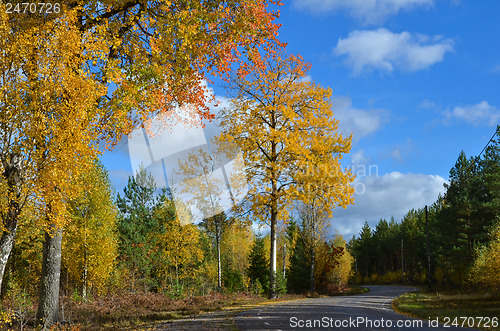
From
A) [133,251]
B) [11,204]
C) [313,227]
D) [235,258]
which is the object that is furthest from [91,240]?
[235,258]

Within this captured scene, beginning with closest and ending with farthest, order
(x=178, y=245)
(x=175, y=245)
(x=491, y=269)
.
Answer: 1. (x=491, y=269)
2. (x=175, y=245)
3. (x=178, y=245)

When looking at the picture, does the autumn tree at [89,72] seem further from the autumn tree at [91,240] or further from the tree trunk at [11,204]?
the autumn tree at [91,240]

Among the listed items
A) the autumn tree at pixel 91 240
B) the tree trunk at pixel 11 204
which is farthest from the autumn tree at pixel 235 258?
the tree trunk at pixel 11 204

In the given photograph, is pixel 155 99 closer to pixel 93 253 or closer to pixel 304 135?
pixel 304 135

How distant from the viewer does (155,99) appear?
13.2 m

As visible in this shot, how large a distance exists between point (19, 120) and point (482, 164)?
43.6 meters

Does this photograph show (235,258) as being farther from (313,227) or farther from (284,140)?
(284,140)

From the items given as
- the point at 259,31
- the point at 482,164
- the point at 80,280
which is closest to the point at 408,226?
the point at 482,164

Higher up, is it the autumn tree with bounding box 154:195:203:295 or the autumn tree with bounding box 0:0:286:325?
the autumn tree with bounding box 0:0:286:325

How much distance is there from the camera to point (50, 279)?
12867 millimetres

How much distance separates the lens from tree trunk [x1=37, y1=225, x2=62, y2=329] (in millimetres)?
12641

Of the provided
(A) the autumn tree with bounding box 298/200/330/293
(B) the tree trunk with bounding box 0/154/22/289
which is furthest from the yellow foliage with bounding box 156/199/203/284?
(B) the tree trunk with bounding box 0/154/22/289

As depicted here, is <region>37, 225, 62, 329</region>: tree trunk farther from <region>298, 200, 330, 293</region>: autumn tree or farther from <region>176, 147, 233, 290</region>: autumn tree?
<region>298, 200, 330, 293</region>: autumn tree

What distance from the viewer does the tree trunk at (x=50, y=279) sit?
12641 millimetres
